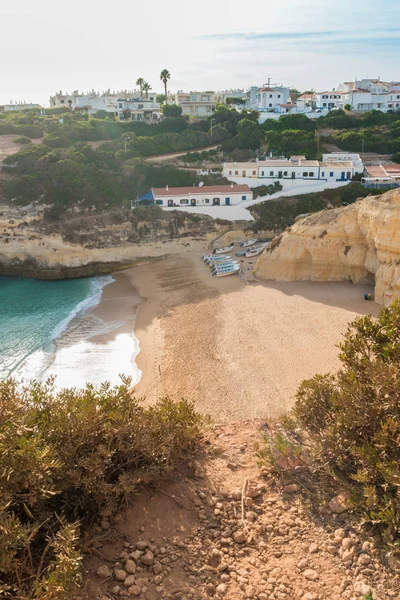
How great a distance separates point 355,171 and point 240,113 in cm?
3068

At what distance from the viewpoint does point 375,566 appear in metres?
7.30

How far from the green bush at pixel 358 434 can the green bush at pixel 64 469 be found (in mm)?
2849

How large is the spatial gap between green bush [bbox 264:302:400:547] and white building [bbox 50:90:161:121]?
72.7 m

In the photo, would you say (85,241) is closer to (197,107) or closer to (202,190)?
(202,190)

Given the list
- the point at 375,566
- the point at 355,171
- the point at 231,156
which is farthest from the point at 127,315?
the point at 231,156

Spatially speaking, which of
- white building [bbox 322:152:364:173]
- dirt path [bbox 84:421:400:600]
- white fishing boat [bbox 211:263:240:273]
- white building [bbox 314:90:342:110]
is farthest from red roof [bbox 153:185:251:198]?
white building [bbox 314:90:342:110]

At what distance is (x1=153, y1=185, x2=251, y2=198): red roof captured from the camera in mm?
45781

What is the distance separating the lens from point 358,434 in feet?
30.2

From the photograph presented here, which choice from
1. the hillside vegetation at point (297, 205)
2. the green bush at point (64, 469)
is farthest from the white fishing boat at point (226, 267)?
the green bush at point (64, 469)

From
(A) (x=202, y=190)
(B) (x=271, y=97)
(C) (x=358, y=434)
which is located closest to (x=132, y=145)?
(A) (x=202, y=190)

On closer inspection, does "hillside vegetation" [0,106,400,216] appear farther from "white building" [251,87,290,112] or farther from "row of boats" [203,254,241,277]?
"white building" [251,87,290,112]

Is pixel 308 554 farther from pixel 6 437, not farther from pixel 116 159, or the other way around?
pixel 116 159

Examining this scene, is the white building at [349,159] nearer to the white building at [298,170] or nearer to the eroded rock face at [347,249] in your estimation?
the white building at [298,170]

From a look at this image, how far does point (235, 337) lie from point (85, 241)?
2134cm
